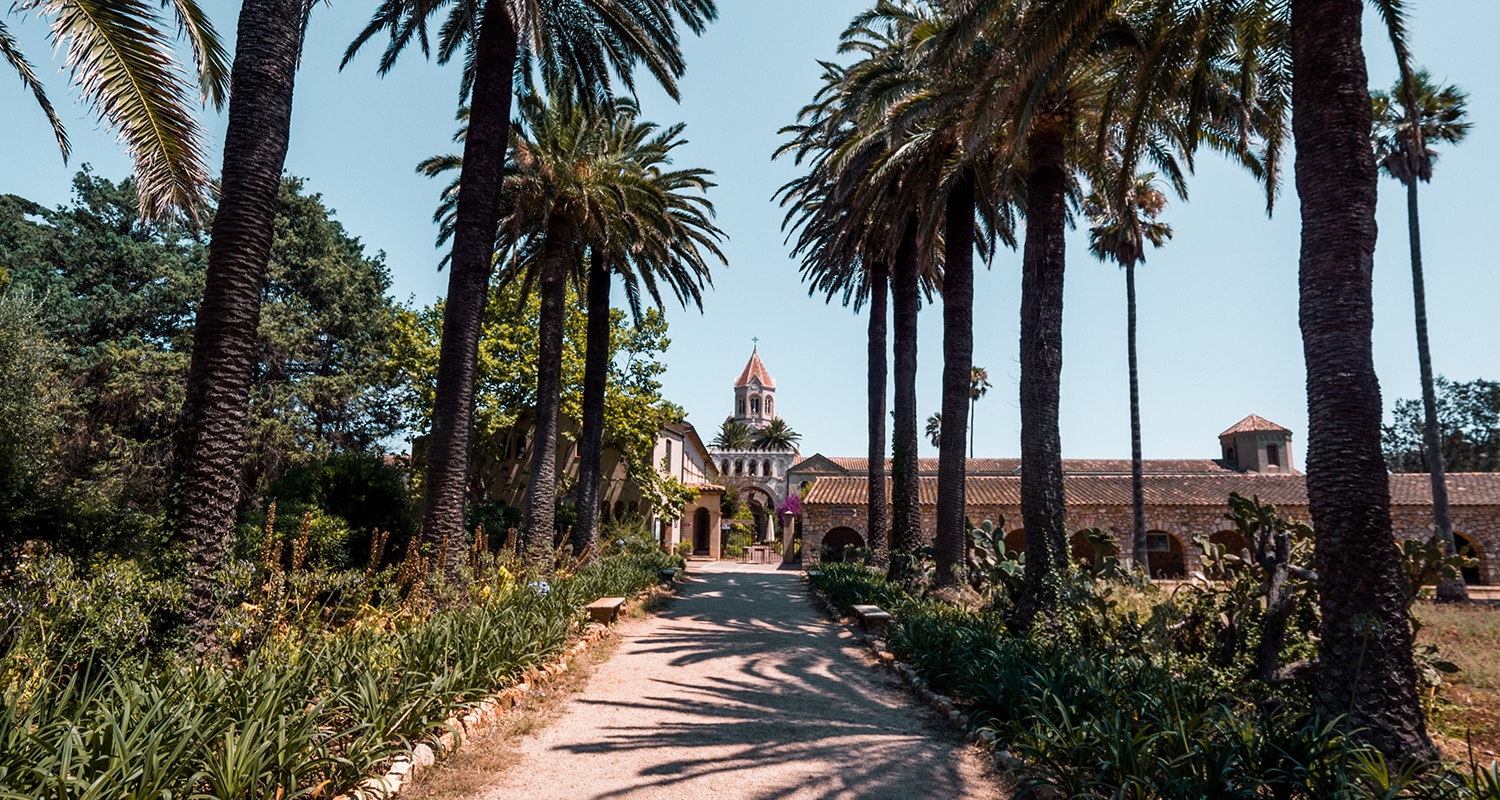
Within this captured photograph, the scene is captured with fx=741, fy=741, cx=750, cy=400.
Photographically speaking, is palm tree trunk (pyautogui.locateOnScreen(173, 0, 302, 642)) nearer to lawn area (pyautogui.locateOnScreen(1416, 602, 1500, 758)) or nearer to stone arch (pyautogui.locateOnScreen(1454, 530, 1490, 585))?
lawn area (pyautogui.locateOnScreen(1416, 602, 1500, 758))

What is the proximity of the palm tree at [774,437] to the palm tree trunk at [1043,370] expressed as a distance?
68.8m

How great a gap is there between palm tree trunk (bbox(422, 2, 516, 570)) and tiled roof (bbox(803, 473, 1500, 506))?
21.2 metres

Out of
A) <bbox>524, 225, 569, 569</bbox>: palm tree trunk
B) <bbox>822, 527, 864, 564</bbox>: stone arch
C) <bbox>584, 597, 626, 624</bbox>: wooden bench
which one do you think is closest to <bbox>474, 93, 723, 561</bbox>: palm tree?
<bbox>524, 225, 569, 569</bbox>: palm tree trunk

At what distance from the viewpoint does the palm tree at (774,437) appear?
261 ft

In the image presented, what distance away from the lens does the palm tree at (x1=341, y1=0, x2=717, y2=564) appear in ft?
30.9

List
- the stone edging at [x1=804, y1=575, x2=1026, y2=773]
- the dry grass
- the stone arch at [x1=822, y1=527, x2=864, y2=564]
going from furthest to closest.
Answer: the stone arch at [x1=822, y1=527, x2=864, y2=564] < the stone edging at [x1=804, y1=575, x2=1026, y2=773] < the dry grass

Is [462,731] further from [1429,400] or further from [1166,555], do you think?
[1166,555]

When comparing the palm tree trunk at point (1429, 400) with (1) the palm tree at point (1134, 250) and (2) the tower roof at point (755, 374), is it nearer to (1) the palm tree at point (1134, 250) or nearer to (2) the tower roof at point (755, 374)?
(1) the palm tree at point (1134, 250)

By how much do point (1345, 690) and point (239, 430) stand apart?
8.25 meters

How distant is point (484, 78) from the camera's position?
406 inches

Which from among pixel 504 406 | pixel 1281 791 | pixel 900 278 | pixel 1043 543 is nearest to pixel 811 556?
pixel 504 406

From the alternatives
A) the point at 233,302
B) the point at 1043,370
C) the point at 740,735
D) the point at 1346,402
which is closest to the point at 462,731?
the point at 740,735

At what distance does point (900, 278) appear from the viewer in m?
17.2

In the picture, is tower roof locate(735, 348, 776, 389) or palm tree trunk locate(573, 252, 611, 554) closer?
→ palm tree trunk locate(573, 252, 611, 554)
